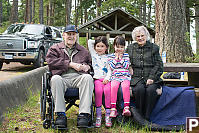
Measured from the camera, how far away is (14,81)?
502 centimetres

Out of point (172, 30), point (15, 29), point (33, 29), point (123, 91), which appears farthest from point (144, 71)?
point (15, 29)

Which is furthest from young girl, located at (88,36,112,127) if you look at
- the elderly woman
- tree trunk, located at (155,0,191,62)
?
tree trunk, located at (155,0,191,62)

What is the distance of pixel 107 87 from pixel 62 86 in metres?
0.74

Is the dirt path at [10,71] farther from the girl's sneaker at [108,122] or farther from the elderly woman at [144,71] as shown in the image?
the elderly woman at [144,71]

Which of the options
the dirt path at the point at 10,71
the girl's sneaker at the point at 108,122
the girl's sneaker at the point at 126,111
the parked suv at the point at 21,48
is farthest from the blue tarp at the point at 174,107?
the parked suv at the point at 21,48

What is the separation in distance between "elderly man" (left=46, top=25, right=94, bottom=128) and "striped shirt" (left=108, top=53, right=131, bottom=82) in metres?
0.40

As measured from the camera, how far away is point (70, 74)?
13.9 ft

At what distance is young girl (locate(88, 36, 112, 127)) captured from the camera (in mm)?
4113

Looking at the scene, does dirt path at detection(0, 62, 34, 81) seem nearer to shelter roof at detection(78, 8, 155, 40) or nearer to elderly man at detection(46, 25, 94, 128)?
elderly man at detection(46, 25, 94, 128)

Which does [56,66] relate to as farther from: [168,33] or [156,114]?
[168,33]

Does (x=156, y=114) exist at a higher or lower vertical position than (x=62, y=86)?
lower

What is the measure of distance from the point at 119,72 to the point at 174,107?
1.06 metres

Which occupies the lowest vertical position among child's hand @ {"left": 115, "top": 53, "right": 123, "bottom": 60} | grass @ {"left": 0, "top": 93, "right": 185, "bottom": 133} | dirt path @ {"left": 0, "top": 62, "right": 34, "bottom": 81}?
grass @ {"left": 0, "top": 93, "right": 185, "bottom": 133}

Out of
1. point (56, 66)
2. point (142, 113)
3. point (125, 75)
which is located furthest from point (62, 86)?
point (142, 113)
